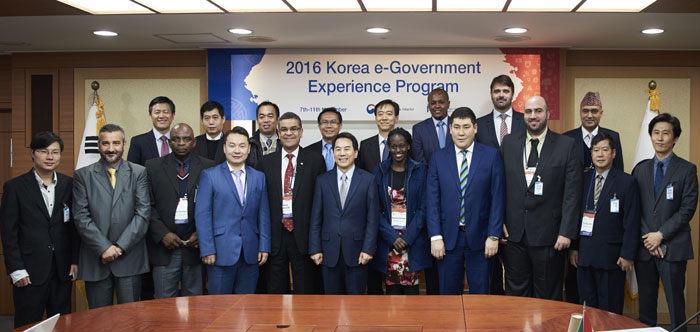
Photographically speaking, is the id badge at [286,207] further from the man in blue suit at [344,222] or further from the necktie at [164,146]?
the necktie at [164,146]

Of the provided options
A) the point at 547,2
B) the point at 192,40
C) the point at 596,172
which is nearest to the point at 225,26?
the point at 192,40

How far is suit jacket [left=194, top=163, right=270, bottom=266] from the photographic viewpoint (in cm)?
471

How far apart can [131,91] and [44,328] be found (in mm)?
5276

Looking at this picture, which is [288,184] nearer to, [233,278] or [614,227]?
[233,278]

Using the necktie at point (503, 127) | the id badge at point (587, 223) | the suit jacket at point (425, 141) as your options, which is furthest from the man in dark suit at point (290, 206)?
the id badge at point (587, 223)

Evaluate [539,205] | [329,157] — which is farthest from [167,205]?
[539,205]

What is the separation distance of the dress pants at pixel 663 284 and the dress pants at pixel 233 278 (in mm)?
3075

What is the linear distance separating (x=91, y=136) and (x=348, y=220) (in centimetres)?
347

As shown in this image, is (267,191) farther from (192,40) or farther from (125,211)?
(192,40)

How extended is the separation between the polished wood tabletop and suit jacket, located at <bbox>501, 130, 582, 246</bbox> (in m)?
1.80

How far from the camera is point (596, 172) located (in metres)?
5.10

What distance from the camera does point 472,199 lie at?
486cm

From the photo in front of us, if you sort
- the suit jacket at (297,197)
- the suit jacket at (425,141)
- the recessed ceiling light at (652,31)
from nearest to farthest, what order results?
1. the suit jacket at (297,197)
2. the suit jacket at (425,141)
3. the recessed ceiling light at (652,31)

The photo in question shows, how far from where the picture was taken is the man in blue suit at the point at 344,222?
15.8ft
